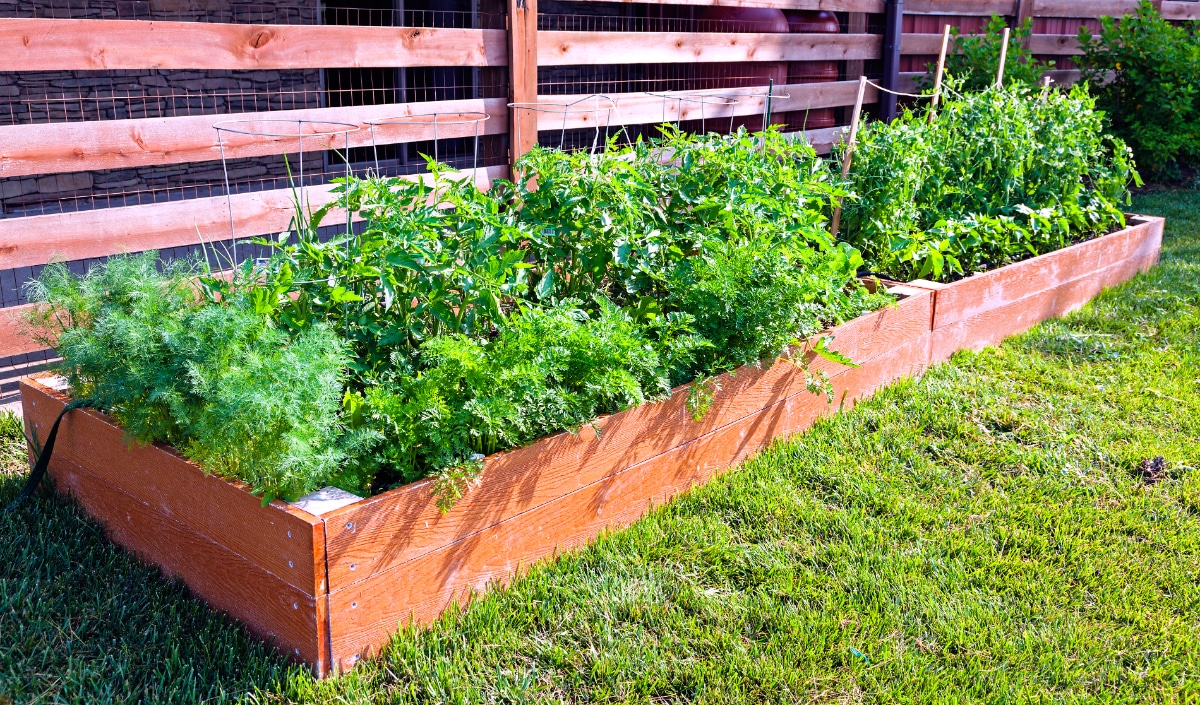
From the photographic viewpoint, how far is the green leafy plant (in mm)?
8672

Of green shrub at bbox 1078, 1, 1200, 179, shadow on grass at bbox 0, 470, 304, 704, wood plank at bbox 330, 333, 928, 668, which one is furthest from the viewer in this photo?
green shrub at bbox 1078, 1, 1200, 179

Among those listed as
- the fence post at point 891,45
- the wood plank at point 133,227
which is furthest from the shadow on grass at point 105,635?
the fence post at point 891,45

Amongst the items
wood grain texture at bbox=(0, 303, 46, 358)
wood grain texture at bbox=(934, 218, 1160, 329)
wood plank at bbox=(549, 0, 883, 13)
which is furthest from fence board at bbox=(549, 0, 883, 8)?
wood grain texture at bbox=(0, 303, 46, 358)

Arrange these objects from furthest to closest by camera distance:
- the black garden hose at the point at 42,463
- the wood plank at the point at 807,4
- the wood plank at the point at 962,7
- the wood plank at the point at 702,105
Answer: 1. the wood plank at the point at 962,7
2. the wood plank at the point at 807,4
3. the wood plank at the point at 702,105
4. the black garden hose at the point at 42,463

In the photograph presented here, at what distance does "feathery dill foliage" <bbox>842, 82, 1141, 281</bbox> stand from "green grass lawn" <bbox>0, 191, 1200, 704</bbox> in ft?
3.95

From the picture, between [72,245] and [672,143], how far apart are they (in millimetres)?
2432

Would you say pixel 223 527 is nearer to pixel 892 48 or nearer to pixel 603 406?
pixel 603 406

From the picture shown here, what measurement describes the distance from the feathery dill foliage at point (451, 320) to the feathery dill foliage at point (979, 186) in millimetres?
963

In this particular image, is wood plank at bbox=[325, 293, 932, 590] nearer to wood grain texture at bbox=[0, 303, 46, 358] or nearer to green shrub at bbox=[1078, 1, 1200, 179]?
wood grain texture at bbox=[0, 303, 46, 358]

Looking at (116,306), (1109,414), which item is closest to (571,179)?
(116,306)

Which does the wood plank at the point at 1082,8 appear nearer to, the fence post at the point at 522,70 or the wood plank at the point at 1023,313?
the wood plank at the point at 1023,313

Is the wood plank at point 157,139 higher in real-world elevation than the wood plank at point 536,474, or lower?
higher

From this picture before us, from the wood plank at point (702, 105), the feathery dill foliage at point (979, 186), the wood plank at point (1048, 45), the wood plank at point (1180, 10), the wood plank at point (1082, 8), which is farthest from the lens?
the wood plank at point (1180, 10)

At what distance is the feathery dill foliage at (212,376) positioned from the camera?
2309 millimetres
